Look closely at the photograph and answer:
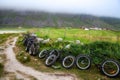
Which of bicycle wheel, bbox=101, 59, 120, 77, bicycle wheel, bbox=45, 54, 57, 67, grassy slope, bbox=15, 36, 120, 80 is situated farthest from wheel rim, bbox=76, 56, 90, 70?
bicycle wheel, bbox=45, 54, 57, 67

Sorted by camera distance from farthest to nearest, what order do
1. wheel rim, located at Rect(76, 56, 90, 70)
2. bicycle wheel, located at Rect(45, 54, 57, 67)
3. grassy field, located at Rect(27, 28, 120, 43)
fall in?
grassy field, located at Rect(27, 28, 120, 43) < bicycle wheel, located at Rect(45, 54, 57, 67) < wheel rim, located at Rect(76, 56, 90, 70)

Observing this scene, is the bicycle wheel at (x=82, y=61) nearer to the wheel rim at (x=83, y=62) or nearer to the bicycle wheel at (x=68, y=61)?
the wheel rim at (x=83, y=62)

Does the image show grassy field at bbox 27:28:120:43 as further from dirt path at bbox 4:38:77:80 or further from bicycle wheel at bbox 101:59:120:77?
dirt path at bbox 4:38:77:80

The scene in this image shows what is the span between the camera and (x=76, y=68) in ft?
71.3

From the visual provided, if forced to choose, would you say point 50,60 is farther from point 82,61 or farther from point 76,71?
point 76,71

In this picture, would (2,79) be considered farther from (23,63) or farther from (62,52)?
(62,52)

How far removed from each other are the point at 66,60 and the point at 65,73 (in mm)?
2809

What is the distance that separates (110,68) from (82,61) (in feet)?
9.73

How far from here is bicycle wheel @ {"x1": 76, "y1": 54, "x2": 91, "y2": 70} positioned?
21516 mm

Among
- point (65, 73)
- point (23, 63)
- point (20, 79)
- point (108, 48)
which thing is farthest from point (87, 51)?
point (20, 79)

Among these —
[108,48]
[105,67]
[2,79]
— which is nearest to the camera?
[2,79]

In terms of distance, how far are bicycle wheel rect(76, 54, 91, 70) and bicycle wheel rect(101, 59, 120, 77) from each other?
1473 millimetres

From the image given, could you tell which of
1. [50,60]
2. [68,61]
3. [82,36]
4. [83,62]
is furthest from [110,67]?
[82,36]

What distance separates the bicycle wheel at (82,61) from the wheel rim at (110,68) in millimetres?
1507
